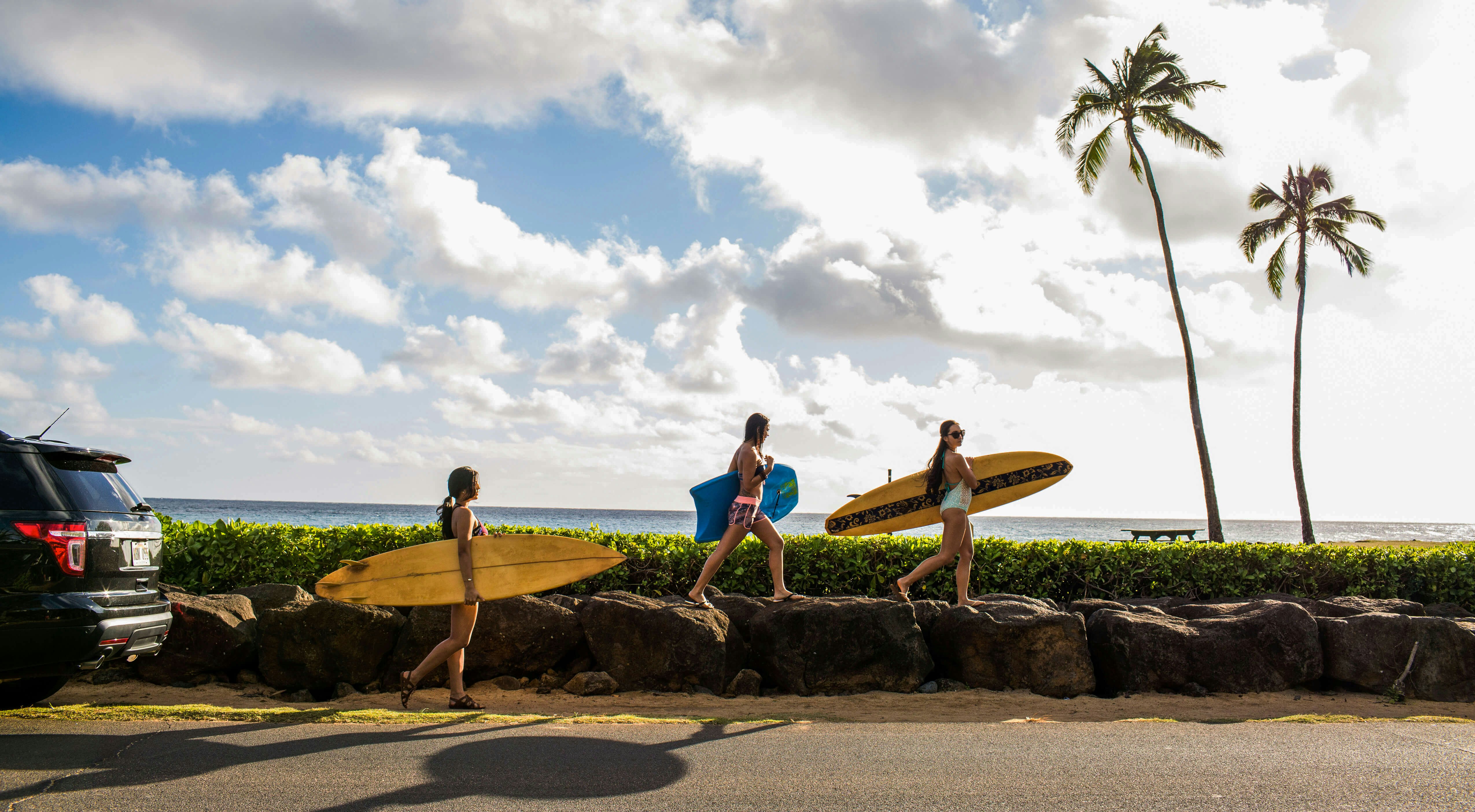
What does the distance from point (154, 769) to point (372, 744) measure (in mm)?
1008

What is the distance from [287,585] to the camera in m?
7.49

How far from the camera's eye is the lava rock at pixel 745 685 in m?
6.62

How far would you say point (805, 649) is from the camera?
6629 millimetres

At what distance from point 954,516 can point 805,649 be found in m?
1.91

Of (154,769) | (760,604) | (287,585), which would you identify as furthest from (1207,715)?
(287,585)

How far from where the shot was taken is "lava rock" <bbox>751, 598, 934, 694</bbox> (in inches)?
261

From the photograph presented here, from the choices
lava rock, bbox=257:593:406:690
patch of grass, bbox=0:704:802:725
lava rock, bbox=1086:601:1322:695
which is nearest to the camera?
patch of grass, bbox=0:704:802:725

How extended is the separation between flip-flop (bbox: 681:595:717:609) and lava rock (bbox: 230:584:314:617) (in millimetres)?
3146

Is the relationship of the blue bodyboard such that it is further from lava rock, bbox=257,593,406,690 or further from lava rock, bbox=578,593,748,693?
lava rock, bbox=257,593,406,690

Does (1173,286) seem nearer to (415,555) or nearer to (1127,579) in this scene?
(1127,579)

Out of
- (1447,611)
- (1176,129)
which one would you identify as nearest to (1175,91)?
(1176,129)

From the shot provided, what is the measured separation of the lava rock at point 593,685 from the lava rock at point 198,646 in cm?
256

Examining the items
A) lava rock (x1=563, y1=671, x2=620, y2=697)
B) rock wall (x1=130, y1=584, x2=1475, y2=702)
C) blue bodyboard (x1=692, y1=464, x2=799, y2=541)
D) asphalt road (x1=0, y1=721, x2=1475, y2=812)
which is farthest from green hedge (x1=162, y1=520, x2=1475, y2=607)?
asphalt road (x1=0, y1=721, x2=1475, y2=812)

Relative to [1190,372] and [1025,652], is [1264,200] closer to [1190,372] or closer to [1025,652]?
[1190,372]
